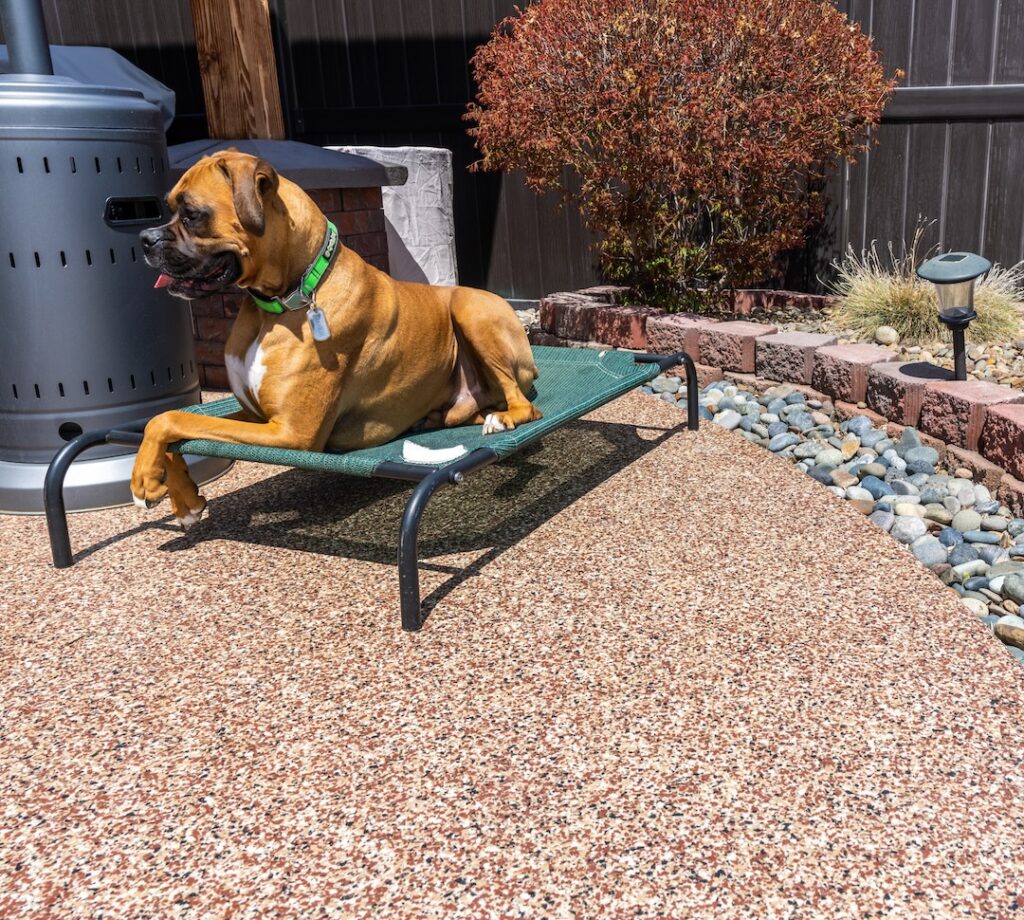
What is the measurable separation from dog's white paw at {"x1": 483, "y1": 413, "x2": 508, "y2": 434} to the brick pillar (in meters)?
2.21

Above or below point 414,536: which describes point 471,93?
above

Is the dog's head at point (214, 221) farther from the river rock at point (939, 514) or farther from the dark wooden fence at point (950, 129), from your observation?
the dark wooden fence at point (950, 129)

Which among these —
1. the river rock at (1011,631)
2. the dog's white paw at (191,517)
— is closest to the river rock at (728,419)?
the river rock at (1011,631)

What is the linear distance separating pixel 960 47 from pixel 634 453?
12.8 feet

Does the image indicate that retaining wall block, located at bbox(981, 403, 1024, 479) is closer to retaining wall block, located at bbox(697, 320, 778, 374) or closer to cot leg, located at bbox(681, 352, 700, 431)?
cot leg, located at bbox(681, 352, 700, 431)

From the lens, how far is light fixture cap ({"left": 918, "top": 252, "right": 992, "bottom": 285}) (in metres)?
4.18

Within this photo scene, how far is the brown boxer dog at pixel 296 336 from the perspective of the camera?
287 cm

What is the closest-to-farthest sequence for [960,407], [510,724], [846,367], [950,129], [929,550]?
[510,724]
[929,550]
[960,407]
[846,367]
[950,129]

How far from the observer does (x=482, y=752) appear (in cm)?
217

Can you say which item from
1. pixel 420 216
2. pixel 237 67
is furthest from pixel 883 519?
pixel 237 67

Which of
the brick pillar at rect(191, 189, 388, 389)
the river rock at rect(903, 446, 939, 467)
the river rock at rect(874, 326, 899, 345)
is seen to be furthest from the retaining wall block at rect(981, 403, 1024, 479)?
the brick pillar at rect(191, 189, 388, 389)

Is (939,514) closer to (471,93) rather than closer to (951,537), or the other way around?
(951,537)

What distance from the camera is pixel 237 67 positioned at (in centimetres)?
552

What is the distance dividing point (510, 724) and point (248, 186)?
1.75 m
